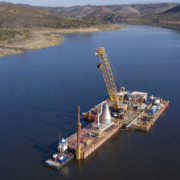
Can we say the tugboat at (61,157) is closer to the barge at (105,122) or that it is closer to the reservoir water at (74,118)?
the barge at (105,122)

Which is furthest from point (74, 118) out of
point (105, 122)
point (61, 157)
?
point (61, 157)

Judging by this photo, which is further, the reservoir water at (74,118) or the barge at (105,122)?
the barge at (105,122)

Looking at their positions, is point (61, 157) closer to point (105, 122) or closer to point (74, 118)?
point (105, 122)

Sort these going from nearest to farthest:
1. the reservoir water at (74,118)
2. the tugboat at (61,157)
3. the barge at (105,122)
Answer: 1. the tugboat at (61,157)
2. the reservoir water at (74,118)
3. the barge at (105,122)

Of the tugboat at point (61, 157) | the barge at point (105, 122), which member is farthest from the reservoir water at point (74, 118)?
the barge at point (105, 122)

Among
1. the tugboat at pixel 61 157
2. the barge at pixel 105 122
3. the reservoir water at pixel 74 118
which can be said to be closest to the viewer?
the tugboat at pixel 61 157

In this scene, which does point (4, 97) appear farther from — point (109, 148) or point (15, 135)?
point (109, 148)
